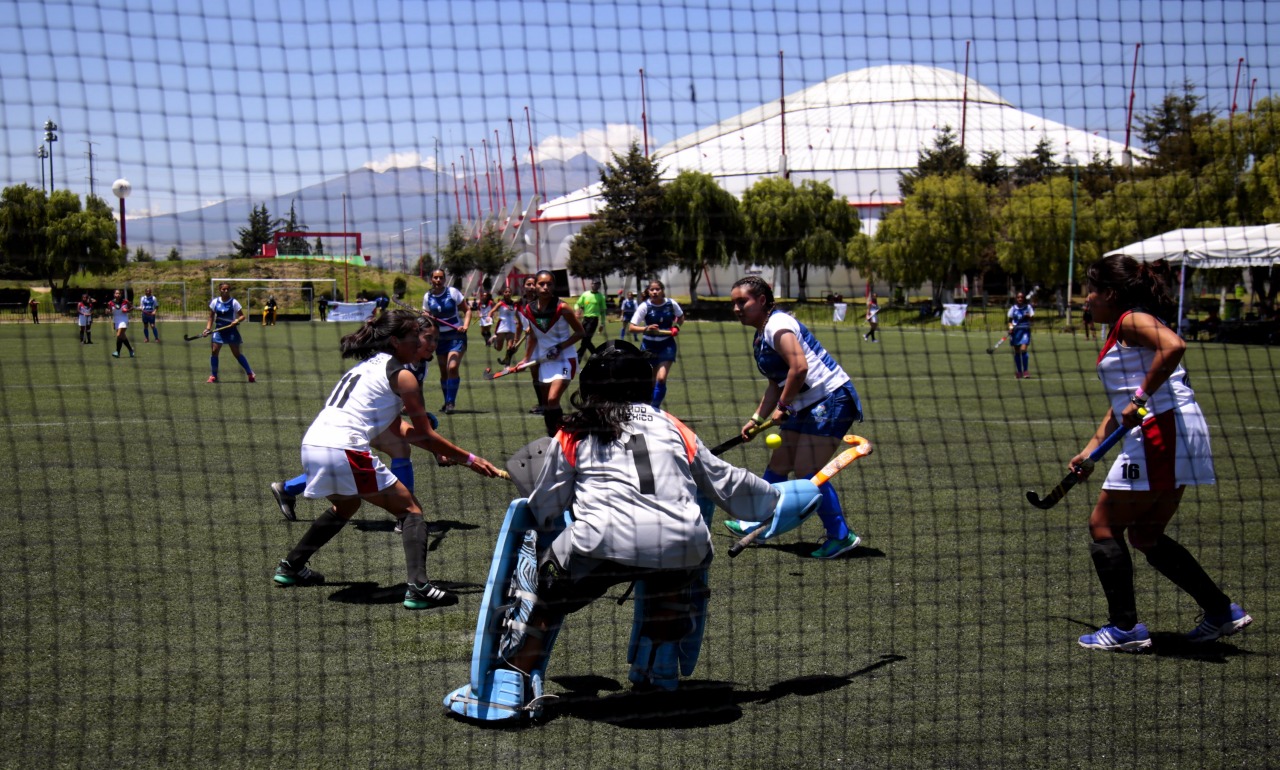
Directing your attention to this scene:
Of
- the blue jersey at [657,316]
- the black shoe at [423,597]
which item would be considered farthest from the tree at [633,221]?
the blue jersey at [657,316]

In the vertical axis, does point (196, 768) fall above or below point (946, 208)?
below

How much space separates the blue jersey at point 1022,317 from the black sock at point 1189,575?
1450 centimetres

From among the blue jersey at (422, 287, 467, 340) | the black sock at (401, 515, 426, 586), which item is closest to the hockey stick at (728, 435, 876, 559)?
the black sock at (401, 515, 426, 586)

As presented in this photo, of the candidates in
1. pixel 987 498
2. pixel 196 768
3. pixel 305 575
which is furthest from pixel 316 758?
pixel 987 498

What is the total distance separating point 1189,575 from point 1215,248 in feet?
75.1

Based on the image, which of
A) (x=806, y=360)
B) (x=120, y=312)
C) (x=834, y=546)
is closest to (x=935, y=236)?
(x=806, y=360)

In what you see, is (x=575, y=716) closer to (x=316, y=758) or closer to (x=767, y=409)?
(x=316, y=758)

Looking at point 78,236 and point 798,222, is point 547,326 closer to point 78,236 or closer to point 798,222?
point 798,222

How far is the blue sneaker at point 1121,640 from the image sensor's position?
16.5 feet

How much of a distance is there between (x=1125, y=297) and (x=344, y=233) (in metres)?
3.95

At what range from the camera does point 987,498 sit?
8.44m

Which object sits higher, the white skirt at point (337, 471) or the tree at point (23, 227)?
the tree at point (23, 227)

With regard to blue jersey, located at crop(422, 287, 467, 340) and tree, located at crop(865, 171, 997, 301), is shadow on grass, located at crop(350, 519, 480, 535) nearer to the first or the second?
tree, located at crop(865, 171, 997, 301)

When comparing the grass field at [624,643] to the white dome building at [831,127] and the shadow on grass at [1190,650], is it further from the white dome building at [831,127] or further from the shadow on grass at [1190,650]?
the white dome building at [831,127]
